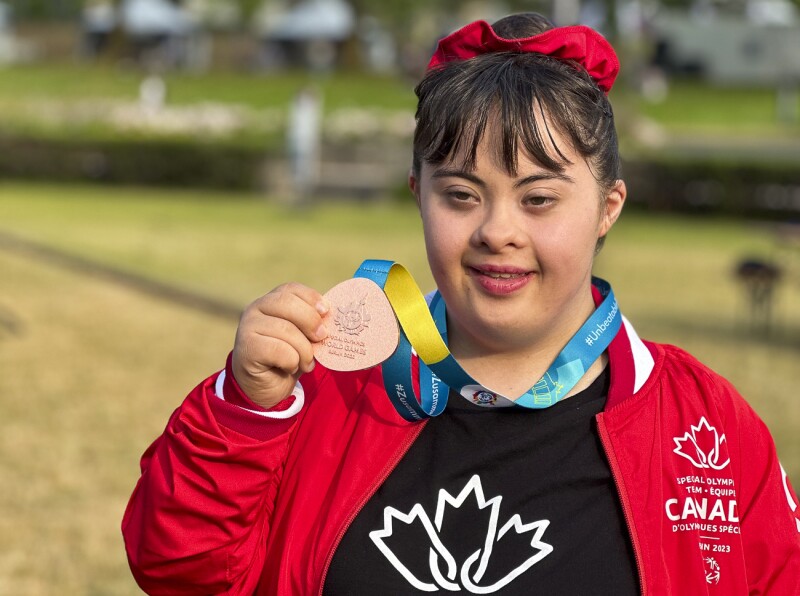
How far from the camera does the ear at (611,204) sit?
2.19 m

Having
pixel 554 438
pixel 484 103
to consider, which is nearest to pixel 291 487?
pixel 554 438

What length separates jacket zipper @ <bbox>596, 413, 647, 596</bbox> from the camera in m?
1.96

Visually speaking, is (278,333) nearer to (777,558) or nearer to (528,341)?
(528,341)

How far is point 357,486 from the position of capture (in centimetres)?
201

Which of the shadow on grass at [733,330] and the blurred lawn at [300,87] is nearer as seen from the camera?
the shadow on grass at [733,330]

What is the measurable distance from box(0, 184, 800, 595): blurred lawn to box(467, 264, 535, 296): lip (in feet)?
10.8

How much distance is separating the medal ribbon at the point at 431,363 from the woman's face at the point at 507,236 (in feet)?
0.24

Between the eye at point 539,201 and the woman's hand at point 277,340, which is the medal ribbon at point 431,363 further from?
the eye at point 539,201

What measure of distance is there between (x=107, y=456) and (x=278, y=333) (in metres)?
4.92

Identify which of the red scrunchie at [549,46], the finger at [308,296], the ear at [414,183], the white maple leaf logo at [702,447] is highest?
the red scrunchie at [549,46]

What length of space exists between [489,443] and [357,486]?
22cm

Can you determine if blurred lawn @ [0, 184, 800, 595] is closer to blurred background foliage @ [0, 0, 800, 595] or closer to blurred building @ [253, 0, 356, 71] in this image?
blurred background foliage @ [0, 0, 800, 595]

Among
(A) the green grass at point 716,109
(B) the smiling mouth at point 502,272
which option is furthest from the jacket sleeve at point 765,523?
(A) the green grass at point 716,109

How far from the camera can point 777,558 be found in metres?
2.08
